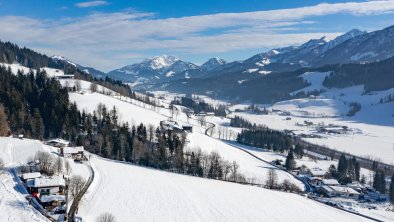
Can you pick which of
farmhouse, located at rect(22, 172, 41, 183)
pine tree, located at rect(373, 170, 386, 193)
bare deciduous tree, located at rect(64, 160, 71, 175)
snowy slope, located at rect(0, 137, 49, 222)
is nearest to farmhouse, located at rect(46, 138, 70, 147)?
snowy slope, located at rect(0, 137, 49, 222)

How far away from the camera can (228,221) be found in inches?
2039

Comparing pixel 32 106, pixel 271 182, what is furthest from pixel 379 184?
pixel 32 106

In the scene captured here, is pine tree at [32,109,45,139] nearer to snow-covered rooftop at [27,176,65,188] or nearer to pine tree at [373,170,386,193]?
snow-covered rooftop at [27,176,65,188]

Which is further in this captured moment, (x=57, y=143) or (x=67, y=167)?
(x=57, y=143)

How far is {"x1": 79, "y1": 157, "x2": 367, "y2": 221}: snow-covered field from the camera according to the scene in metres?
51.3

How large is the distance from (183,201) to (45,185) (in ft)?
66.0

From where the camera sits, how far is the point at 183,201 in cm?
5756

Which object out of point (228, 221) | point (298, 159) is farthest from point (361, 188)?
point (228, 221)

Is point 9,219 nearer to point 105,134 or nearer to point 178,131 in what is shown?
point 105,134

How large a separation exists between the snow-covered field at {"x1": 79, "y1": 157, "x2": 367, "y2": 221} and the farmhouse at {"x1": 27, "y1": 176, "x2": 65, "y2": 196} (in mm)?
4534

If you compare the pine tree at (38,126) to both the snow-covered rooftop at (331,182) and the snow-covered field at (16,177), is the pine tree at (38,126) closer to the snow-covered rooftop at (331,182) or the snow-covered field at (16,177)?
the snow-covered field at (16,177)

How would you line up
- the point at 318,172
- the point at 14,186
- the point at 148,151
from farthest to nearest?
the point at 318,172 < the point at 148,151 < the point at 14,186

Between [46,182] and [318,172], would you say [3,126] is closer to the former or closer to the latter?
[46,182]

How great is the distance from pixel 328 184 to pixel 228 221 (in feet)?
156
